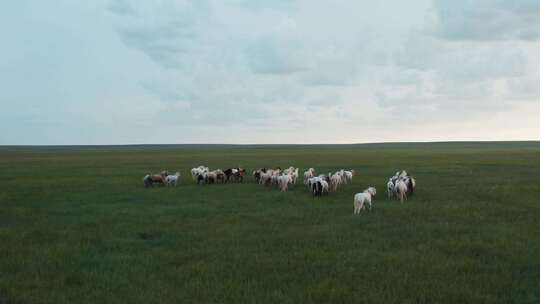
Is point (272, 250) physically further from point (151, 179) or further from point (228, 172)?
point (228, 172)

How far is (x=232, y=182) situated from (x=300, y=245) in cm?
1807

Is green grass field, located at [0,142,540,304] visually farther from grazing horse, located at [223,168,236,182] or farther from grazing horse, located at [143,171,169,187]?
grazing horse, located at [223,168,236,182]

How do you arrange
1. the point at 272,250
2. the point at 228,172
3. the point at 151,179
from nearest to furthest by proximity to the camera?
1. the point at 272,250
2. the point at 151,179
3. the point at 228,172

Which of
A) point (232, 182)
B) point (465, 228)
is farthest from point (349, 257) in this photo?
point (232, 182)

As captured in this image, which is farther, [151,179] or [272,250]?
[151,179]

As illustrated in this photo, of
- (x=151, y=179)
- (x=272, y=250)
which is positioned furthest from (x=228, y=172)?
(x=272, y=250)

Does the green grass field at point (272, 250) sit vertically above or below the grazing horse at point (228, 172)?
below

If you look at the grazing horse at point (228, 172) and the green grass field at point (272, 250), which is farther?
the grazing horse at point (228, 172)

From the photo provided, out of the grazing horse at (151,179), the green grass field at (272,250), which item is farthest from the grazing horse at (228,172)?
the green grass field at (272,250)

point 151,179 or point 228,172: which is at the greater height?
point 228,172

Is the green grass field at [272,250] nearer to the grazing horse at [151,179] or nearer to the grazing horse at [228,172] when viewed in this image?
the grazing horse at [151,179]

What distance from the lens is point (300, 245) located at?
45.7 feet

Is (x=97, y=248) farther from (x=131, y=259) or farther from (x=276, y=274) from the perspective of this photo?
(x=276, y=274)

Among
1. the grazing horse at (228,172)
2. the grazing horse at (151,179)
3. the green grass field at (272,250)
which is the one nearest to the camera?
the green grass field at (272,250)
